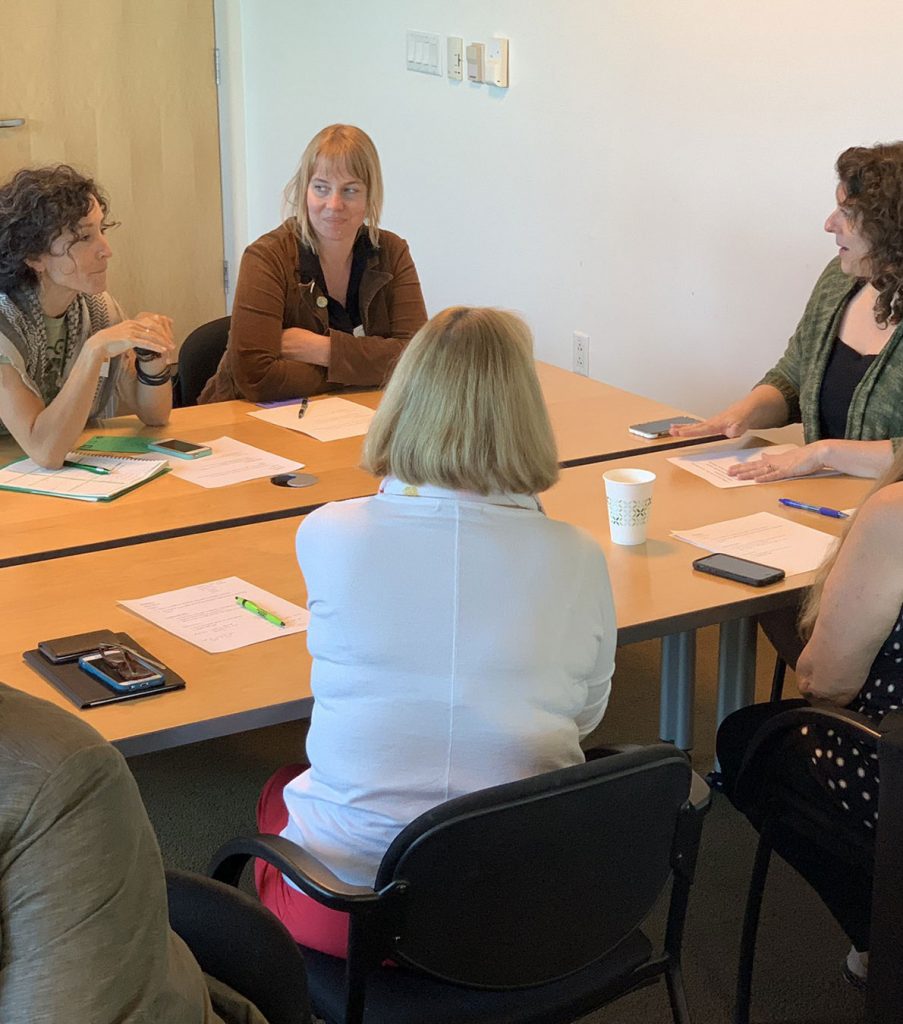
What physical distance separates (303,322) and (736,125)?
1.45 meters

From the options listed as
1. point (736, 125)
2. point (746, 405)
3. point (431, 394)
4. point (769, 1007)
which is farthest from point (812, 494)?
point (736, 125)

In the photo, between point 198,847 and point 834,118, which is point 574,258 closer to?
point 834,118

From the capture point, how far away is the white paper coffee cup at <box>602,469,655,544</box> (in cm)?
223

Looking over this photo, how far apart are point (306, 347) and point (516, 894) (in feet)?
6.51

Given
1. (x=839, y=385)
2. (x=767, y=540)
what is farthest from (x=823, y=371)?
(x=767, y=540)

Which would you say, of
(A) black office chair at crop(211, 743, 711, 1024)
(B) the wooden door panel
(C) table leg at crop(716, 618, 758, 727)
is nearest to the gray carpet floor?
(C) table leg at crop(716, 618, 758, 727)

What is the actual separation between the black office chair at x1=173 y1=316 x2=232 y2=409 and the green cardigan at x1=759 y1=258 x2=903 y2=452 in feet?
4.70

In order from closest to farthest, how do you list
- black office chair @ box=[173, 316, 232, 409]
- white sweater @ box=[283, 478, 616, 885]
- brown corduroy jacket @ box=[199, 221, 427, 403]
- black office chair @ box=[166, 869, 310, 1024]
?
black office chair @ box=[166, 869, 310, 1024] < white sweater @ box=[283, 478, 616, 885] < brown corduroy jacket @ box=[199, 221, 427, 403] < black office chair @ box=[173, 316, 232, 409]

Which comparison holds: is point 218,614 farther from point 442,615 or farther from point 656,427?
point 656,427

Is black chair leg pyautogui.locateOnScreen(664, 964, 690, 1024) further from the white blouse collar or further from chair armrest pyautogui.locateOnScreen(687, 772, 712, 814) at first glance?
the white blouse collar

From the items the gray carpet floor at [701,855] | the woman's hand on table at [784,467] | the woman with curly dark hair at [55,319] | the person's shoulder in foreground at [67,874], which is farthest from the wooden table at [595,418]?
the person's shoulder in foreground at [67,874]

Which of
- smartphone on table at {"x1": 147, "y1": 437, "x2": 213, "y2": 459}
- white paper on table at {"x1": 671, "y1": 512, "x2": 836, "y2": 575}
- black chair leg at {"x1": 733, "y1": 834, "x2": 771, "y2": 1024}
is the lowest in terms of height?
black chair leg at {"x1": 733, "y1": 834, "x2": 771, "y2": 1024}

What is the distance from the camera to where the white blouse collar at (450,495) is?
5.17 feet

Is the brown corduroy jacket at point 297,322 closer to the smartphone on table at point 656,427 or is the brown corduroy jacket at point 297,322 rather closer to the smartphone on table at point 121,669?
the smartphone on table at point 656,427
